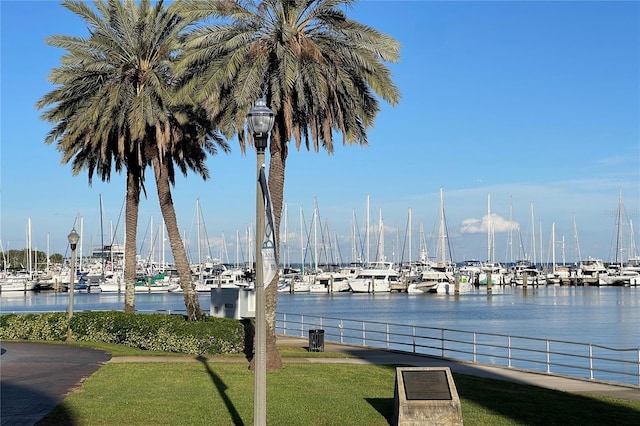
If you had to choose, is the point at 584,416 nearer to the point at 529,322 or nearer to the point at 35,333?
the point at 35,333

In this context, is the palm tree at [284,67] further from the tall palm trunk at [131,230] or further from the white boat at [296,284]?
the white boat at [296,284]

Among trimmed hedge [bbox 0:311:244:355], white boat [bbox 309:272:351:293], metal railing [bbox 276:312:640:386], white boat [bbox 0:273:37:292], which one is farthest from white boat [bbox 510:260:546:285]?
trimmed hedge [bbox 0:311:244:355]

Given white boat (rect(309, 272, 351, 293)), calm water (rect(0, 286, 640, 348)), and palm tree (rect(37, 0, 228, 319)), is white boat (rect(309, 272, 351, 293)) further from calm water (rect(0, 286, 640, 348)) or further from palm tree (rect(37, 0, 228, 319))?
palm tree (rect(37, 0, 228, 319))

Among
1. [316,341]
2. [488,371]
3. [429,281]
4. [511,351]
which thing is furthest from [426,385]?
[429,281]

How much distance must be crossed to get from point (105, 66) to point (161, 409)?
70.2ft

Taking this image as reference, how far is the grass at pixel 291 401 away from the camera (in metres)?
16.1

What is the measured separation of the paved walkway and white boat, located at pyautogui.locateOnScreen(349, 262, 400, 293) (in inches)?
3871

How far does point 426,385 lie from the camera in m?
15.5

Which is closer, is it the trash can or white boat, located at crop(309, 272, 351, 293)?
the trash can

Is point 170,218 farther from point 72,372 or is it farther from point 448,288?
point 448,288

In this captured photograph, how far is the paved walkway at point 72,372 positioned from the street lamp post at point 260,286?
208 inches

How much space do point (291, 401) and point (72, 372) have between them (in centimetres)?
784

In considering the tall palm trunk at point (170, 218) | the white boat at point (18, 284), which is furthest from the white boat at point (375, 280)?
the tall palm trunk at point (170, 218)

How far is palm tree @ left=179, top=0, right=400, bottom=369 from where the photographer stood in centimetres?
2488
